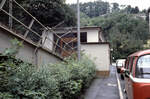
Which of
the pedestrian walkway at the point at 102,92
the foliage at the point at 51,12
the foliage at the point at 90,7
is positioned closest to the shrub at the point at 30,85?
the pedestrian walkway at the point at 102,92

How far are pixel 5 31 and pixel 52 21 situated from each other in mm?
21000

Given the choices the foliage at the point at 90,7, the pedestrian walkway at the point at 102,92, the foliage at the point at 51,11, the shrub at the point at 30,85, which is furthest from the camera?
the foliage at the point at 51,11

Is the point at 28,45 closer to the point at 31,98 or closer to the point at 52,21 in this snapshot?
the point at 31,98

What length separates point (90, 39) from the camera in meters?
19.0

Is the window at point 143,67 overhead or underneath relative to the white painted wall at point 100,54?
underneath

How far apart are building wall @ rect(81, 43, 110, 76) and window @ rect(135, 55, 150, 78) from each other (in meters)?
10.7

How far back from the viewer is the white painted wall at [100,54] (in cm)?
1498

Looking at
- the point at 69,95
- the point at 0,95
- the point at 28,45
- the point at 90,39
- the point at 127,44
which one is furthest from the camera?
the point at 127,44

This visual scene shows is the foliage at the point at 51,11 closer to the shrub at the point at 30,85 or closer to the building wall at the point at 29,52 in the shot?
the building wall at the point at 29,52

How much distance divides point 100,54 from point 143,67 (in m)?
11.0

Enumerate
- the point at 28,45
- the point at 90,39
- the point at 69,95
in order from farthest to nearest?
the point at 90,39 → the point at 28,45 → the point at 69,95

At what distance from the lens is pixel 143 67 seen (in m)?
4.07

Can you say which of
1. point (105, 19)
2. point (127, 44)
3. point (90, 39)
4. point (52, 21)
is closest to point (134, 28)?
point (105, 19)

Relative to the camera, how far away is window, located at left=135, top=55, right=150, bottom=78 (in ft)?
13.0
